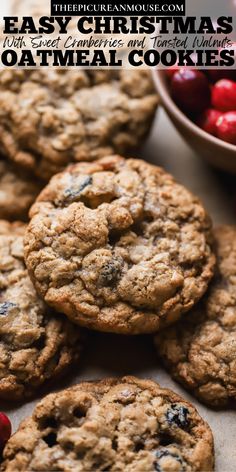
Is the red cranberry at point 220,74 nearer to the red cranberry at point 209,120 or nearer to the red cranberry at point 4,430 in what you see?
the red cranberry at point 209,120

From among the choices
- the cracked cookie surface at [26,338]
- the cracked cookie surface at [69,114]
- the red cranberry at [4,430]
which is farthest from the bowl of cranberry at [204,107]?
the red cranberry at [4,430]

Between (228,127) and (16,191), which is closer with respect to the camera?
(228,127)

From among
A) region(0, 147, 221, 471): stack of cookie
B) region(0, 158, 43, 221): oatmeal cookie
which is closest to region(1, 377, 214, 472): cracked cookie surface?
region(0, 147, 221, 471): stack of cookie

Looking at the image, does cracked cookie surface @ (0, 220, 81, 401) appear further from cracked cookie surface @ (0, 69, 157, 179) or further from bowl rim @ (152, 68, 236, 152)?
bowl rim @ (152, 68, 236, 152)

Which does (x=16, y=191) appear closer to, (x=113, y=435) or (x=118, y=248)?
(x=118, y=248)

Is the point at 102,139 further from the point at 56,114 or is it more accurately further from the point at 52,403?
the point at 52,403

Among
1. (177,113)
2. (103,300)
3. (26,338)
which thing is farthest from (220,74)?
(26,338)
